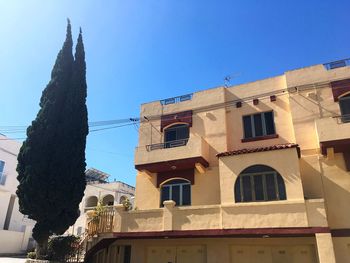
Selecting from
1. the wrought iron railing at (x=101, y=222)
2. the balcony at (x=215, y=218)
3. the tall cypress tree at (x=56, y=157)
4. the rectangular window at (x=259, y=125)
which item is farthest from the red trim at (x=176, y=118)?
the wrought iron railing at (x=101, y=222)

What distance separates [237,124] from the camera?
61.3 feet

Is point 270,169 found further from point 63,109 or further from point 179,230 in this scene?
point 63,109

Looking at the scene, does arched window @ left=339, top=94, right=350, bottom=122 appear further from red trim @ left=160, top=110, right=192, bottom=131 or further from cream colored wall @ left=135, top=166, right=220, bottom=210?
red trim @ left=160, top=110, right=192, bottom=131

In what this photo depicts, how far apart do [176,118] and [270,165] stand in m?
7.37

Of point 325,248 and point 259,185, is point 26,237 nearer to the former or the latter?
point 259,185

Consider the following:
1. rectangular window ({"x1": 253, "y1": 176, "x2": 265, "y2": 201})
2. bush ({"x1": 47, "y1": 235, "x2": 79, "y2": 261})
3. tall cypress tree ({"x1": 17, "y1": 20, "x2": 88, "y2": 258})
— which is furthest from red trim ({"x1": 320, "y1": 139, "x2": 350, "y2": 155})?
bush ({"x1": 47, "y1": 235, "x2": 79, "y2": 261})

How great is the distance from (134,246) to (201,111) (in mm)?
8944

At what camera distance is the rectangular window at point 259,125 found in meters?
17.9

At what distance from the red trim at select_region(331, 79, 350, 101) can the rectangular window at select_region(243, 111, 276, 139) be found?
3401mm

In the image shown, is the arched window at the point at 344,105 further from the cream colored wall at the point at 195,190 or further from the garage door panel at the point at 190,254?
the garage door panel at the point at 190,254

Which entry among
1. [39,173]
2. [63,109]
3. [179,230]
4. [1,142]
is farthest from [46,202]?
[1,142]

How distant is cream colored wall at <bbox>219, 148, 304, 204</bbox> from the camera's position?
1430 cm

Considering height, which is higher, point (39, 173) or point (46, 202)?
point (39, 173)

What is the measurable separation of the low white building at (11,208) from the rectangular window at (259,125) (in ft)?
79.0
